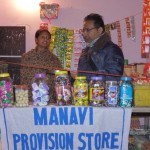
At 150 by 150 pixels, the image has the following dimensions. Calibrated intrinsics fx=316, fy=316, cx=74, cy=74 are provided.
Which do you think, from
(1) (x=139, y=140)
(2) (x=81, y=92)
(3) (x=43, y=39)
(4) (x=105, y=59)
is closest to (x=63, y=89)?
(2) (x=81, y=92)

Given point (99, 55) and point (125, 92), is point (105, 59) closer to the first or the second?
point (99, 55)

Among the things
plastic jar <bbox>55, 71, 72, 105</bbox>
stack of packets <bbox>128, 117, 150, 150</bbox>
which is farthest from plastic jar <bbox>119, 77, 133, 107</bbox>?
stack of packets <bbox>128, 117, 150, 150</bbox>

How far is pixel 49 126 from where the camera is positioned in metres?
1.91

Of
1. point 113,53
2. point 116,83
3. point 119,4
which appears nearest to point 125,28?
point 119,4

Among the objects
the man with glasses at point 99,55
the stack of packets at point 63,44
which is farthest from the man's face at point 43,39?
the stack of packets at point 63,44

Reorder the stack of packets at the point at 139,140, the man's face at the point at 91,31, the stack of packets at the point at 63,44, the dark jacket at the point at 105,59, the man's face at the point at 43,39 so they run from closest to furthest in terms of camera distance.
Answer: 1. the dark jacket at the point at 105,59
2. the man's face at the point at 91,31
3. the stack of packets at the point at 139,140
4. the man's face at the point at 43,39
5. the stack of packets at the point at 63,44

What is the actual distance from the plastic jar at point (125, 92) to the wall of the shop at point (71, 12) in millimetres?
2454

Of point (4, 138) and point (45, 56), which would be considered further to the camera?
point (45, 56)

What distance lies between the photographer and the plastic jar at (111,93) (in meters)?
1.90

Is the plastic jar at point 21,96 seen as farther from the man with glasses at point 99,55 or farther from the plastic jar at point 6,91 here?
the man with glasses at point 99,55

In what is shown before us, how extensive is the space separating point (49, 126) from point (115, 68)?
626 millimetres

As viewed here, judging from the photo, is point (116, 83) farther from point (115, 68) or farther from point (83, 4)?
point (83, 4)

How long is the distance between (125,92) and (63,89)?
374 mm

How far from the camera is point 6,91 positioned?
188 centimetres
